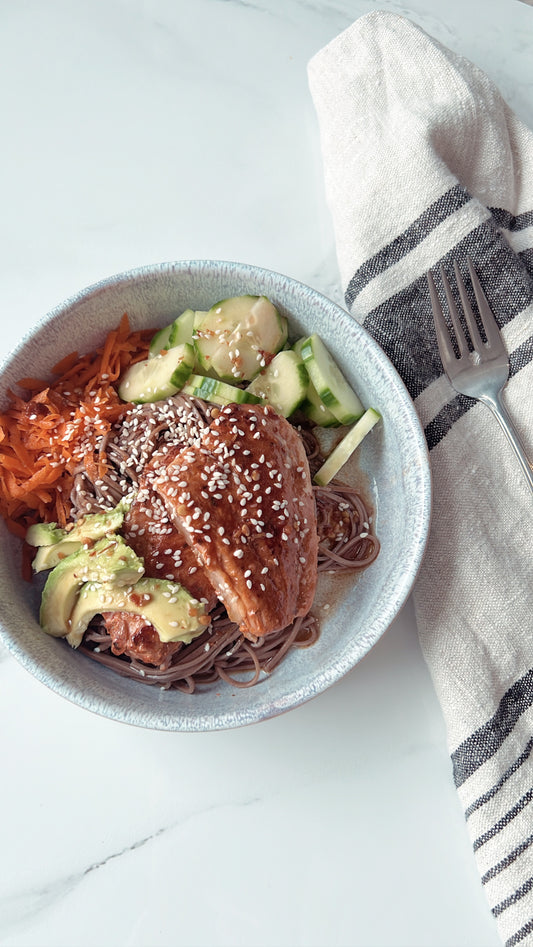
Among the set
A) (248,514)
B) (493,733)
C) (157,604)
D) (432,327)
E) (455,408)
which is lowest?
(157,604)

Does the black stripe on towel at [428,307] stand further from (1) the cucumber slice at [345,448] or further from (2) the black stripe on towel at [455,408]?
(1) the cucumber slice at [345,448]

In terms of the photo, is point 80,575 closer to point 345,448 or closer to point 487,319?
point 345,448

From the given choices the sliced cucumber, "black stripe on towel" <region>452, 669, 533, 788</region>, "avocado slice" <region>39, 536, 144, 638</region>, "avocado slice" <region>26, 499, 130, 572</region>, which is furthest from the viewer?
the sliced cucumber

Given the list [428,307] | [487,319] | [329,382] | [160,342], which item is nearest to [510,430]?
[487,319]

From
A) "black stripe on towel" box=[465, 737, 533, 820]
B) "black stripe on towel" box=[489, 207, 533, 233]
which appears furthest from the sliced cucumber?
"black stripe on towel" box=[465, 737, 533, 820]

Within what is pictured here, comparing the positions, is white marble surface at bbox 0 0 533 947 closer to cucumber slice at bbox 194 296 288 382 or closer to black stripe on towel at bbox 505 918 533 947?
black stripe on towel at bbox 505 918 533 947

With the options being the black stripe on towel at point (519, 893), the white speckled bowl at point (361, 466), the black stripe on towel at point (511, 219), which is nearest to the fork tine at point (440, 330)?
the white speckled bowl at point (361, 466)
